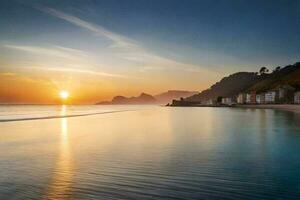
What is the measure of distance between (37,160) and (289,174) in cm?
1366

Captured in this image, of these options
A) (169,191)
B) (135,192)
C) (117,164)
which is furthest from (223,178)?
(117,164)

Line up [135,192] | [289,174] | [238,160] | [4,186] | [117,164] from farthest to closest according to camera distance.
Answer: [238,160], [117,164], [289,174], [4,186], [135,192]

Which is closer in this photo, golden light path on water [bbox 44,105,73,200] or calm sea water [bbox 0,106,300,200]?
golden light path on water [bbox 44,105,73,200]

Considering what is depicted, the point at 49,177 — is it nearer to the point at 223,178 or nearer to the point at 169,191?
the point at 169,191

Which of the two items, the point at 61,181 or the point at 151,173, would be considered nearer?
the point at 61,181

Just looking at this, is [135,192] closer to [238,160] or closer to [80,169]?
[80,169]

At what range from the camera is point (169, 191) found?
440 inches

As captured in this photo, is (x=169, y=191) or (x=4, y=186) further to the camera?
(x=4, y=186)

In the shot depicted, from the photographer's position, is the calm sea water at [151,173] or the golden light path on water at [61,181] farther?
the calm sea water at [151,173]

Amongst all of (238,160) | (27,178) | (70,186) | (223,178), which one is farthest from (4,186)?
(238,160)

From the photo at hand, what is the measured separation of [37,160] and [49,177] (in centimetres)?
516

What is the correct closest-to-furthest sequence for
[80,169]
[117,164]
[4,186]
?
[4,186]
[80,169]
[117,164]

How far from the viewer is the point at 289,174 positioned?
1422cm

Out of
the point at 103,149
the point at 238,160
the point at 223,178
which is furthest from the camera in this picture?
the point at 103,149
